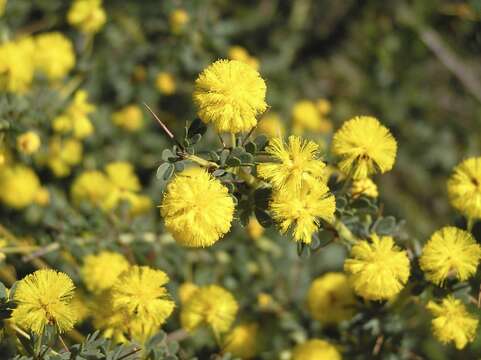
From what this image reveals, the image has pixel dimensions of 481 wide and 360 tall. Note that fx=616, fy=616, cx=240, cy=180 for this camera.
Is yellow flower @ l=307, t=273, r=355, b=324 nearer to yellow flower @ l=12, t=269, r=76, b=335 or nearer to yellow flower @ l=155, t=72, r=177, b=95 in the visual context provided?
yellow flower @ l=12, t=269, r=76, b=335

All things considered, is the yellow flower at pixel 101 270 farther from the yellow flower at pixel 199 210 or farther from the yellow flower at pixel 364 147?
the yellow flower at pixel 364 147

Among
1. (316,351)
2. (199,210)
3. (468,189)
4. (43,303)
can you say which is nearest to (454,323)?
(468,189)

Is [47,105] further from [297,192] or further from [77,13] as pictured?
[297,192]

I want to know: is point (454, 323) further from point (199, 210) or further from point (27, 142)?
point (27, 142)

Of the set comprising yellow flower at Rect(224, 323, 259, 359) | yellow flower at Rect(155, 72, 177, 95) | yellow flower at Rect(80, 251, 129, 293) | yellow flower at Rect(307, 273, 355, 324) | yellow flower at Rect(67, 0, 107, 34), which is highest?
yellow flower at Rect(67, 0, 107, 34)

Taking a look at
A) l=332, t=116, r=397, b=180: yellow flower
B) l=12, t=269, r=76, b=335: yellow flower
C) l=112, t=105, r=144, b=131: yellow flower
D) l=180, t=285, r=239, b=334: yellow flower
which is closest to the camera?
l=12, t=269, r=76, b=335: yellow flower

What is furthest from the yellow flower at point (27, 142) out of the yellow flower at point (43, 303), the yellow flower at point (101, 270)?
the yellow flower at point (43, 303)

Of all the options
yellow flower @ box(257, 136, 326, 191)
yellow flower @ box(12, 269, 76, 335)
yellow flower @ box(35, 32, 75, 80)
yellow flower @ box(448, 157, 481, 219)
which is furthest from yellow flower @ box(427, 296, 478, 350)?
yellow flower @ box(35, 32, 75, 80)
